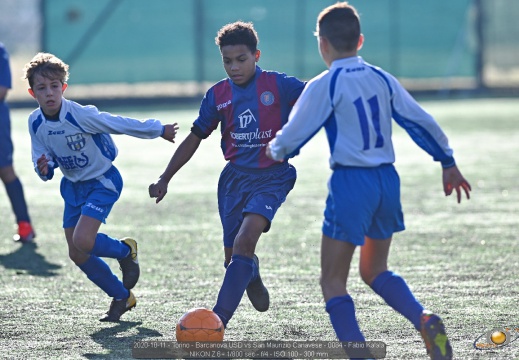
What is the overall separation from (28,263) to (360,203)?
3882 mm

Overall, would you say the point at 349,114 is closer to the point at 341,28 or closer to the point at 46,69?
the point at 341,28

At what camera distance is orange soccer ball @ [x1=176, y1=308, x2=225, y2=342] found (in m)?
5.15

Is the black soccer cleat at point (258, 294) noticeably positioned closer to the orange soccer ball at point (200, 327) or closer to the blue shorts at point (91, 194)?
the orange soccer ball at point (200, 327)

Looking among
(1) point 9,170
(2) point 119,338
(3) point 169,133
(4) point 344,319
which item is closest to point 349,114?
(4) point 344,319

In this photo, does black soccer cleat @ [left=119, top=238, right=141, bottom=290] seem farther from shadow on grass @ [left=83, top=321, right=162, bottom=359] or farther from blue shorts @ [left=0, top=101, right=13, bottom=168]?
blue shorts @ [left=0, top=101, right=13, bottom=168]

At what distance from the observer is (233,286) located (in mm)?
5426

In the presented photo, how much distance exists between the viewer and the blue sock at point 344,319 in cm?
468

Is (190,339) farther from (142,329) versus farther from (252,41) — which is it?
(252,41)

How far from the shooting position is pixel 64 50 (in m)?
22.8

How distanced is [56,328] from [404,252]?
3.08 metres

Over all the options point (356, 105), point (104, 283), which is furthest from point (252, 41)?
point (104, 283)

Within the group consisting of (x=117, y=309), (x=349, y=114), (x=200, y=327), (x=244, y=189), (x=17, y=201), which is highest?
(x=349, y=114)

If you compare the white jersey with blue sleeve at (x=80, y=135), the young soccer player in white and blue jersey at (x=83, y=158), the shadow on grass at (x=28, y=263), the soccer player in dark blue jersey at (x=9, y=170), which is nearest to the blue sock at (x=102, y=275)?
the young soccer player in white and blue jersey at (x=83, y=158)

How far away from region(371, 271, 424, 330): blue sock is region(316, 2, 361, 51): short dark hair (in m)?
1.09
